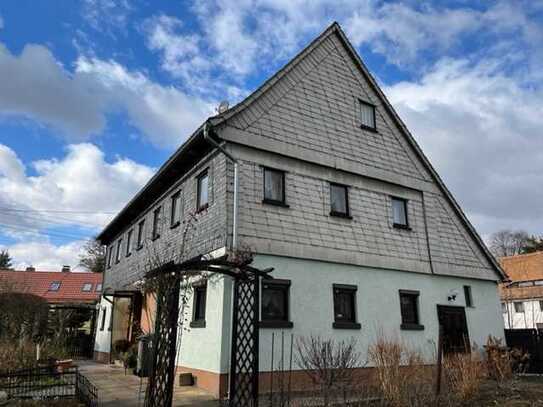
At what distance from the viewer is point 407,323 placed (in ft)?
42.6

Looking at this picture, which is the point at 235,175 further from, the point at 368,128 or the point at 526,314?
the point at 526,314

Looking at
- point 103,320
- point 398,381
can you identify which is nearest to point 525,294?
point 103,320

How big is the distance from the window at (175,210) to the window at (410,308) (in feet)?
23.5

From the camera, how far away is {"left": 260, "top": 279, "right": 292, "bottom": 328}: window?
10109 mm

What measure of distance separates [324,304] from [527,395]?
4957mm

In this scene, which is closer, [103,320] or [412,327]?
[412,327]

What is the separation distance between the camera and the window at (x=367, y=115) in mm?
14562

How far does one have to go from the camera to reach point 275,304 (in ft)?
34.1

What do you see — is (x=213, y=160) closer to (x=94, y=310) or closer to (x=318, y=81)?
(x=318, y=81)

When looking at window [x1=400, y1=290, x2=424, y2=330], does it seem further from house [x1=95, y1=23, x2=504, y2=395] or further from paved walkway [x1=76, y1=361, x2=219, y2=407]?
paved walkway [x1=76, y1=361, x2=219, y2=407]

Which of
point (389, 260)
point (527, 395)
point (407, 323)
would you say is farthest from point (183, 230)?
point (527, 395)

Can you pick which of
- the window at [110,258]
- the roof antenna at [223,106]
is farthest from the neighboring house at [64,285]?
the roof antenna at [223,106]

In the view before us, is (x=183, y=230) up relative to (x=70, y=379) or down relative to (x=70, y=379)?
up

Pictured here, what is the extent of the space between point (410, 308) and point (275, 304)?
204 inches
